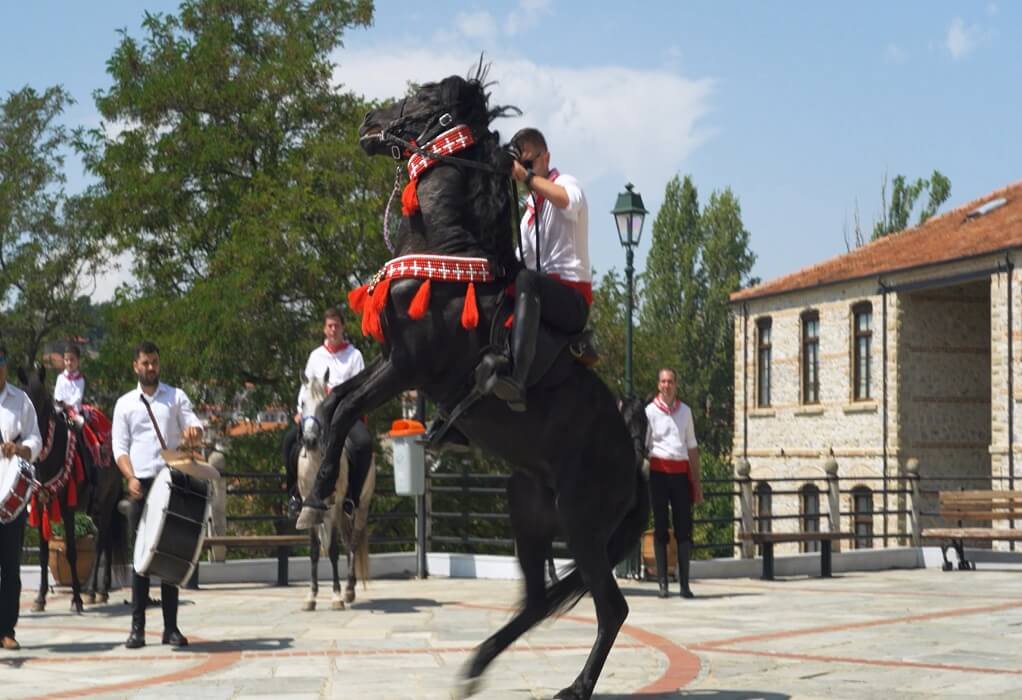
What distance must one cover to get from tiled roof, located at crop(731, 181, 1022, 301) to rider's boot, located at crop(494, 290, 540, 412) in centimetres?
2962

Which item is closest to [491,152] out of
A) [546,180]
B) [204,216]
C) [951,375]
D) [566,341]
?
[546,180]

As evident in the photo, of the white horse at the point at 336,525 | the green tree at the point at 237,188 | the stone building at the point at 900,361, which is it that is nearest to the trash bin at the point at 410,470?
the white horse at the point at 336,525

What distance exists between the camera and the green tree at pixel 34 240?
43969 millimetres

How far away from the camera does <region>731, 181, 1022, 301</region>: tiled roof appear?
3572cm

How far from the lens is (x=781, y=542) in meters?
17.7

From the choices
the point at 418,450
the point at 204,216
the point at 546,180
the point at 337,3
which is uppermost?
the point at 337,3

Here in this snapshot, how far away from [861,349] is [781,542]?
2379cm

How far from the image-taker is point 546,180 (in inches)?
275

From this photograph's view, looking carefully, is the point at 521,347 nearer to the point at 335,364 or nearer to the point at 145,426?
the point at 145,426

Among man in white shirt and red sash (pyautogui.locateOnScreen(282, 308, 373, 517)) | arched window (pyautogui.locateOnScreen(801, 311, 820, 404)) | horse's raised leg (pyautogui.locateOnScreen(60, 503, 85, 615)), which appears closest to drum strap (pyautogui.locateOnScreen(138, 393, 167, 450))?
man in white shirt and red sash (pyautogui.locateOnScreen(282, 308, 373, 517))

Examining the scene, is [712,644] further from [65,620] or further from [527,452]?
[65,620]

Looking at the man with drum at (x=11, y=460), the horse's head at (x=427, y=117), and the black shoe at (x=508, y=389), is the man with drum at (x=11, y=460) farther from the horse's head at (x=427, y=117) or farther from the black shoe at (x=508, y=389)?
the black shoe at (x=508, y=389)

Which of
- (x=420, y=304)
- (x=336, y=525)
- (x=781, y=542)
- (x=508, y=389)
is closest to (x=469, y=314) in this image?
(x=420, y=304)

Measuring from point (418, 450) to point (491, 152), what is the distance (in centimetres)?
1026
